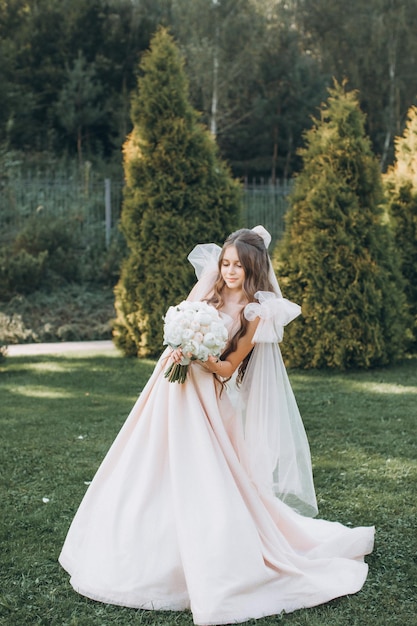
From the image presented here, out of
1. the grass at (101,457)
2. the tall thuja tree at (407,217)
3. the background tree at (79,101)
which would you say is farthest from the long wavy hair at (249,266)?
the background tree at (79,101)

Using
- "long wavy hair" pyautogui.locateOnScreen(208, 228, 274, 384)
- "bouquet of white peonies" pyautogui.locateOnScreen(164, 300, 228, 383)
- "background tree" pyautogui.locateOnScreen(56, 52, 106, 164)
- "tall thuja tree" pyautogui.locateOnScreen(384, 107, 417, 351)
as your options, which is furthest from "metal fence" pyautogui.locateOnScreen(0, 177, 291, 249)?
"bouquet of white peonies" pyautogui.locateOnScreen(164, 300, 228, 383)

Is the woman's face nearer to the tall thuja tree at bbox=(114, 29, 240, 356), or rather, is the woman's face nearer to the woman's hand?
the woman's hand

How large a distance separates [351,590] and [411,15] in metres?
27.5

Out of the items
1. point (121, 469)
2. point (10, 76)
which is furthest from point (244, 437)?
point (10, 76)

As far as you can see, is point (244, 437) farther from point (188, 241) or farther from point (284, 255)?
point (188, 241)

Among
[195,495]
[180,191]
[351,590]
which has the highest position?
[180,191]

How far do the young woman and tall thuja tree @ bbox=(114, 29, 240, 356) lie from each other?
19.1ft

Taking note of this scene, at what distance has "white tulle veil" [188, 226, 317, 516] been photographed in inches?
144

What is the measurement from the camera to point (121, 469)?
3.55 meters

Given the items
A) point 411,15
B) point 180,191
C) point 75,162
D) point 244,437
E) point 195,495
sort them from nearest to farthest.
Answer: point 195,495 < point 244,437 < point 180,191 < point 75,162 < point 411,15

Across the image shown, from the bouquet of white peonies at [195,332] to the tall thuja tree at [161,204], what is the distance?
6.35 meters

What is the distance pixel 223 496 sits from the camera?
3.35 meters

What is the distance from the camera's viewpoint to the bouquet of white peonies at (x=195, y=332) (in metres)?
3.34

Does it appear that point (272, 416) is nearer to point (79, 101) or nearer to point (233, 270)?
point (233, 270)
